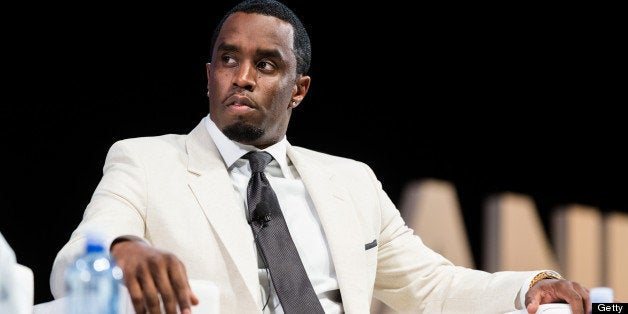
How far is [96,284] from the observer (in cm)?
156

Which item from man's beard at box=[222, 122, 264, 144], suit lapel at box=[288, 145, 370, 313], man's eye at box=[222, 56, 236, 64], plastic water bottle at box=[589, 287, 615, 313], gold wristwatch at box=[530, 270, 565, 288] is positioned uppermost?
man's eye at box=[222, 56, 236, 64]

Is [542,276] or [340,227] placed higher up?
[340,227]

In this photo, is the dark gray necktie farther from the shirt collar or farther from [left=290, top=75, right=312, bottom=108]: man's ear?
[left=290, top=75, right=312, bottom=108]: man's ear

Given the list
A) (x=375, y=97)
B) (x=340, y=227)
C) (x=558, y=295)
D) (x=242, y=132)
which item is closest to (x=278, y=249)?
(x=340, y=227)

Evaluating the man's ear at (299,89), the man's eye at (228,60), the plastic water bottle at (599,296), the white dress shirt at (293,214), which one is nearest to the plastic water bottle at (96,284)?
the white dress shirt at (293,214)

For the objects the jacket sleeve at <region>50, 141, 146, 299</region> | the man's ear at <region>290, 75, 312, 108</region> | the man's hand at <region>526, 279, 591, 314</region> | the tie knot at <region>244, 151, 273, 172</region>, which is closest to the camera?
the jacket sleeve at <region>50, 141, 146, 299</region>

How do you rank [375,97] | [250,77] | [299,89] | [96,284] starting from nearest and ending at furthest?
[96,284] < [250,77] < [299,89] < [375,97]

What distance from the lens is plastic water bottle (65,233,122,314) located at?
150cm

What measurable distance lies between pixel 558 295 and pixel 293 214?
68 centimetres

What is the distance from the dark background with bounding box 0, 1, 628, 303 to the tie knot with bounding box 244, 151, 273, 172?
1.29 meters

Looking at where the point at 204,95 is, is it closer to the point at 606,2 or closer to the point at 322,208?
the point at 322,208

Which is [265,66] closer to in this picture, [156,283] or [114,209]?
[114,209]

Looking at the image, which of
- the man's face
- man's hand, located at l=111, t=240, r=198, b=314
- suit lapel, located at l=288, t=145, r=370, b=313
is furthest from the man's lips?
man's hand, located at l=111, t=240, r=198, b=314

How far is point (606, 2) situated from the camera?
15.2 ft
